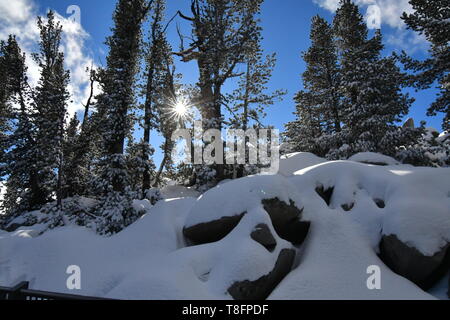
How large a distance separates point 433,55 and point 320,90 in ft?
29.9

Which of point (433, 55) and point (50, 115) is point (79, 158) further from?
point (433, 55)

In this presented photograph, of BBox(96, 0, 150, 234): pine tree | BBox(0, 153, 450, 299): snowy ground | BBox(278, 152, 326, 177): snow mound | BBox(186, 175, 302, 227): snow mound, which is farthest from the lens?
Answer: BBox(278, 152, 326, 177): snow mound

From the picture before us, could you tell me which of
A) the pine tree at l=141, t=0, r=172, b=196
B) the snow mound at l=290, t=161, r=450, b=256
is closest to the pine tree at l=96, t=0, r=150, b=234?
the pine tree at l=141, t=0, r=172, b=196

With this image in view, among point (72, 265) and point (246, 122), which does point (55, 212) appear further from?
point (246, 122)

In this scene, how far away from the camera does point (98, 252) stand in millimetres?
7766

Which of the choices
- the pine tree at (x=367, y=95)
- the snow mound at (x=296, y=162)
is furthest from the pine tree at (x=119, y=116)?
the pine tree at (x=367, y=95)

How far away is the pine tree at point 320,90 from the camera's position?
2012 centimetres

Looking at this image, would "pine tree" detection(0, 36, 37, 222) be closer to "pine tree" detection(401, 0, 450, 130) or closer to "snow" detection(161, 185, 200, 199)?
"snow" detection(161, 185, 200, 199)

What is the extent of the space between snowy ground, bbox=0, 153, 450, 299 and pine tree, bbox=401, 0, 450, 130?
9047 millimetres

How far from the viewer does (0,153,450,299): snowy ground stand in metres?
4.88

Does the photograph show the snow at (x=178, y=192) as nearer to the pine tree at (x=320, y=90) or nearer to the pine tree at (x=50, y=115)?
the pine tree at (x=50, y=115)

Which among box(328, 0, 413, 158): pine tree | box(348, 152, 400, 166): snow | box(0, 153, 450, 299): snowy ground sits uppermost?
box(328, 0, 413, 158): pine tree

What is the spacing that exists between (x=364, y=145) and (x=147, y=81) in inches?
597
